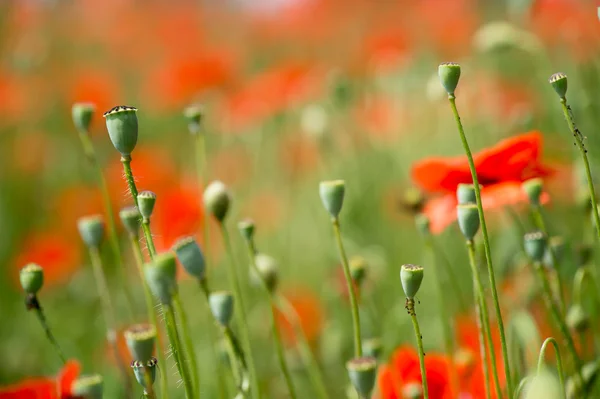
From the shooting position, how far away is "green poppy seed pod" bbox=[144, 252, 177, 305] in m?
0.50

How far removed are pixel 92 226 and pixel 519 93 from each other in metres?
1.81

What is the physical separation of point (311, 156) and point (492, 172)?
1477 mm

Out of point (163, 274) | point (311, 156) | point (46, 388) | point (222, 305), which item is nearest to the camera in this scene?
point (163, 274)

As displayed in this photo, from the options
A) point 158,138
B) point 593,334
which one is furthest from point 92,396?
point 158,138

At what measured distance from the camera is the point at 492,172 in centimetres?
76

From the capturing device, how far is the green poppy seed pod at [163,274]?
19.6 inches

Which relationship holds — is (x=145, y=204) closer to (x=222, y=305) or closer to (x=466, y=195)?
(x=222, y=305)

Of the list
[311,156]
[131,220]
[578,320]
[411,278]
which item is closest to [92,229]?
[131,220]

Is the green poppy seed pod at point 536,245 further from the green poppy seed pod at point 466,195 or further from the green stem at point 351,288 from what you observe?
the green stem at point 351,288

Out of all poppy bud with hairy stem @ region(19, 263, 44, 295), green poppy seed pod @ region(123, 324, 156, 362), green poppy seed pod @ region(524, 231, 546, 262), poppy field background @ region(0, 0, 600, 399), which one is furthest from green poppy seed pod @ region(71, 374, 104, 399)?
green poppy seed pod @ region(524, 231, 546, 262)

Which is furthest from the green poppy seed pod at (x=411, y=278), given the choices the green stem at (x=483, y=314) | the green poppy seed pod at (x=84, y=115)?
the green poppy seed pod at (x=84, y=115)

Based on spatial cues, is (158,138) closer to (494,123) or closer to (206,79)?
(206,79)

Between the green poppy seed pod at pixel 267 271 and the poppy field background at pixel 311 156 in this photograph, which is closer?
the green poppy seed pod at pixel 267 271

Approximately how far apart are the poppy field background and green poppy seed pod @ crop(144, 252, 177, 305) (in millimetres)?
277
